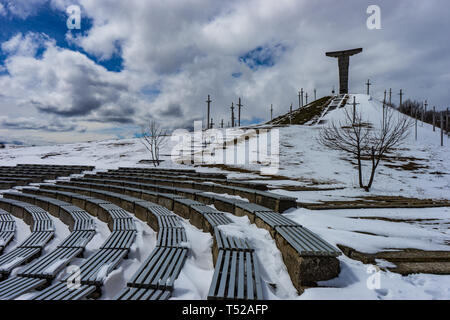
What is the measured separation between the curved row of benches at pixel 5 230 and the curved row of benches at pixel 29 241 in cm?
57

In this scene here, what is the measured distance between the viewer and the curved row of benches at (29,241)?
4918mm

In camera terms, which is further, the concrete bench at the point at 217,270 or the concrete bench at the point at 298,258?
the concrete bench at the point at 298,258

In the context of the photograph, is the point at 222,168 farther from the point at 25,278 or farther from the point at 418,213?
the point at 25,278

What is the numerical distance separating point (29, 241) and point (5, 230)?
2248 mm

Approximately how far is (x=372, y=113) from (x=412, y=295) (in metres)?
61.5

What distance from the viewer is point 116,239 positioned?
5539mm

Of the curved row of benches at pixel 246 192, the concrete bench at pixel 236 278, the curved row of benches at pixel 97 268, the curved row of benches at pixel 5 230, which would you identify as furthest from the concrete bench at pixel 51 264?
the curved row of benches at pixel 246 192

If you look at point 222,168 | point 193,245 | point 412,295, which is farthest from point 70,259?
point 222,168

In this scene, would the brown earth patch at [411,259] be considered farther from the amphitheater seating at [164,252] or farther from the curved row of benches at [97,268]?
the curved row of benches at [97,268]

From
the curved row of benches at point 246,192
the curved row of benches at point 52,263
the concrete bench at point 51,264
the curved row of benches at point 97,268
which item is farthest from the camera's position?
the curved row of benches at point 246,192

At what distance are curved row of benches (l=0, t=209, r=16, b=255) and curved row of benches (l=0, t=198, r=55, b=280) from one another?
0.57 m

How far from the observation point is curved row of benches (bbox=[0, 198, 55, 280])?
4918 mm

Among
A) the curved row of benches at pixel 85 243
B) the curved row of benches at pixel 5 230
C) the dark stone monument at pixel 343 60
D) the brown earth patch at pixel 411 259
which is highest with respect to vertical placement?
the dark stone monument at pixel 343 60

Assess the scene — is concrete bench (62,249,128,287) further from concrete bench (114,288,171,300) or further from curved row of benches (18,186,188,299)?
concrete bench (114,288,171,300)
